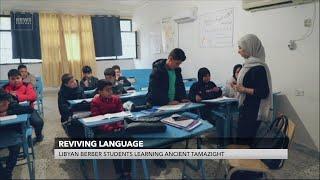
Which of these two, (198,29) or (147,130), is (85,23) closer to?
(198,29)

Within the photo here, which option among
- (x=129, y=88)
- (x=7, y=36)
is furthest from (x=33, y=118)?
(x=7, y=36)

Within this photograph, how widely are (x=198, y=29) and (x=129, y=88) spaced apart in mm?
1653

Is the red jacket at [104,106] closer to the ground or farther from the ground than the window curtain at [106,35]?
closer to the ground

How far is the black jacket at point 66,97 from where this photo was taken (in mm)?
3232

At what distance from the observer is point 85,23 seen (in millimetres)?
7078

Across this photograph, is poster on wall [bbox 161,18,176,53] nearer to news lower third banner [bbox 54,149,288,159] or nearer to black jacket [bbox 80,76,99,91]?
black jacket [bbox 80,76,99,91]

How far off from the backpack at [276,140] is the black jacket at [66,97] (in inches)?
88.3

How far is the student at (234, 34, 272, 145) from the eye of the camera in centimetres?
212

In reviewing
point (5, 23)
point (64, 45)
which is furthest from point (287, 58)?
point (5, 23)

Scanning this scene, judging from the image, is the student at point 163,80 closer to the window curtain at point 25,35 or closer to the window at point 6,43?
the window curtain at point 25,35

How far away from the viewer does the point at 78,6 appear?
6.87 m

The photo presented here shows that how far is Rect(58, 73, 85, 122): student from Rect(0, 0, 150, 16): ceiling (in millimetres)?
3660

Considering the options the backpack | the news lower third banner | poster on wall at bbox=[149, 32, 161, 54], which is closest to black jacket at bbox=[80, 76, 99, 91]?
poster on wall at bbox=[149, 32, 161, 54]

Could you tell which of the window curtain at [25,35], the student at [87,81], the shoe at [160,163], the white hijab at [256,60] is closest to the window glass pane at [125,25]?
the window curtain at [25,35]
